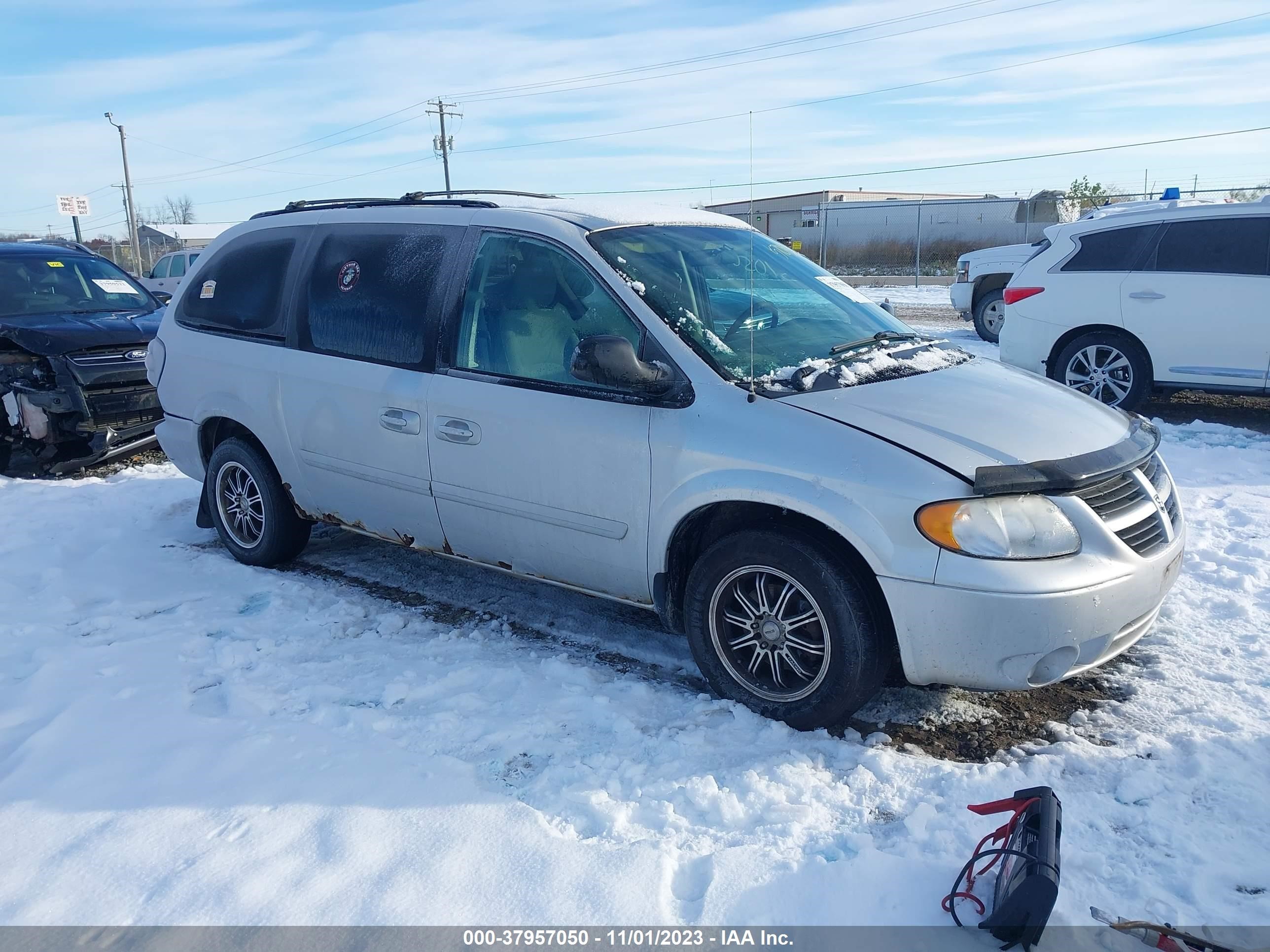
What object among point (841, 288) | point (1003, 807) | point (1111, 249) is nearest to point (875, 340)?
point (841, 288)

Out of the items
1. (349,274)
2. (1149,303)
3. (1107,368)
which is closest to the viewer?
(349,274)

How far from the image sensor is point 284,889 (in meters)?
2.69

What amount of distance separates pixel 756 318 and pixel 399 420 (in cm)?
170

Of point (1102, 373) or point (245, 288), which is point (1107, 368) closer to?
point (1102, 373)

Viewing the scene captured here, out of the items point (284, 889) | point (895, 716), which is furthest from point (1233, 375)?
point (284, 889)

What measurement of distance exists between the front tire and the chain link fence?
28.3 metres

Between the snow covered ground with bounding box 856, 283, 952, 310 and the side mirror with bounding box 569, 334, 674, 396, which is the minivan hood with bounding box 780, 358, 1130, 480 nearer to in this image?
the side mirror with bounding box 569, 334, 674, 396

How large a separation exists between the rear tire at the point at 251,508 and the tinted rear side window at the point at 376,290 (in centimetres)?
83

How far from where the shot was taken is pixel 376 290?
4633 millimetres

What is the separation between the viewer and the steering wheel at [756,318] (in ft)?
12.6

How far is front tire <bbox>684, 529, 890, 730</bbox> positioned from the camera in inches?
130

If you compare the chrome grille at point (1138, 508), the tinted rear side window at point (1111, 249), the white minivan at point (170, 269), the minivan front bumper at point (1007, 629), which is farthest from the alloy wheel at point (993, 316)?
the white minivan at point (170, 269)

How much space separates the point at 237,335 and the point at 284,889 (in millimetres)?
3464

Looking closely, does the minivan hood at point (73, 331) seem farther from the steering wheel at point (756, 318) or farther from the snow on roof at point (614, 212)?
the steering wheel at point (756, 318)
